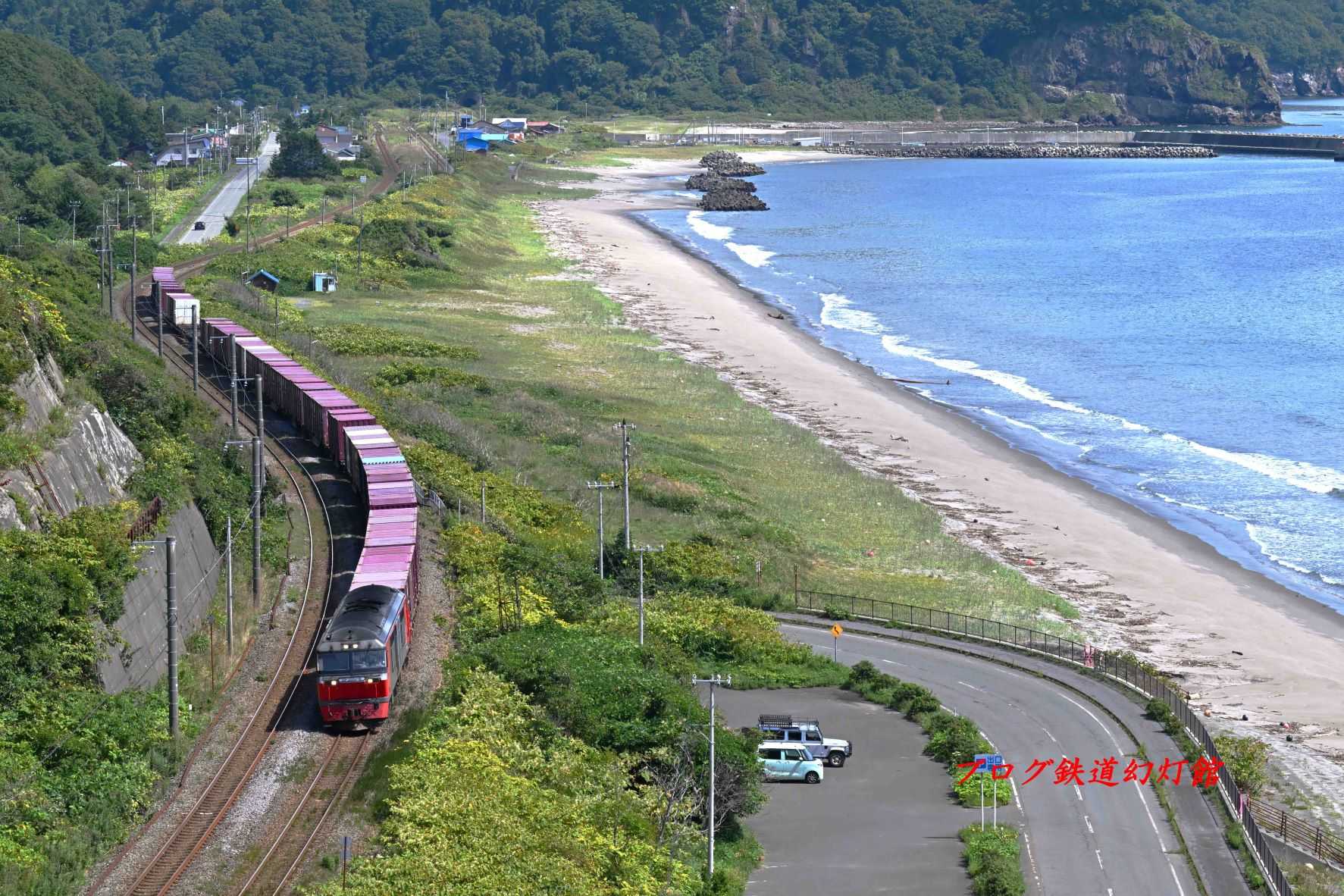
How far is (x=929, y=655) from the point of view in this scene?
156 ft

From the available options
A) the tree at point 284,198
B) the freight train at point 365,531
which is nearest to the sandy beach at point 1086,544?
the freight train at point 365,531

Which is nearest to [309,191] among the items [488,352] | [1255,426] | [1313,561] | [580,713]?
[488,352]

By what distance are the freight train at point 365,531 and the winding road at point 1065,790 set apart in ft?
39.5

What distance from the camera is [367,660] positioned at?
3500 cm

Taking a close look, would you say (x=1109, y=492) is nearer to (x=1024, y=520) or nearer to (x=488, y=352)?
(x=1024, y=520)

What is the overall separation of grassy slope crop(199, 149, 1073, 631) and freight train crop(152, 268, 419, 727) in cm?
488

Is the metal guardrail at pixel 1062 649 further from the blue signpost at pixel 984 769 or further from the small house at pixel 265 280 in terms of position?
the small house at pixel 265 280

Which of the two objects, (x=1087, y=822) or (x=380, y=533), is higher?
(x=380, y=533)

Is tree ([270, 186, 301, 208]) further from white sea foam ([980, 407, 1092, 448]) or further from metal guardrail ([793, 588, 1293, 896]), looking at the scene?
metal guardrail ([793, 588, 1293, 896])

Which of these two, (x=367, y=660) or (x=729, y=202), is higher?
(x=367, y=660)

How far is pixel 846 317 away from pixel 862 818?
268 ft

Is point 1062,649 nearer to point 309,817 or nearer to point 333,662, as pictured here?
point 333,662

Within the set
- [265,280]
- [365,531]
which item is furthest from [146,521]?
[265,280]

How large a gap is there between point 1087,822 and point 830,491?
32114 millimetres
